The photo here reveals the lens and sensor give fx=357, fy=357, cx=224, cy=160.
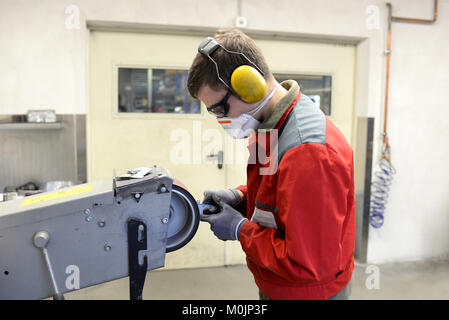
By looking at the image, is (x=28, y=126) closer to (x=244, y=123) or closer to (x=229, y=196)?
(x=229, y=196)

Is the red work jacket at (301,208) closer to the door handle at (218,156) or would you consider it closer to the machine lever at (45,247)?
the machine lever at (45,247)

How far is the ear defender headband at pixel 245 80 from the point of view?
3.05ft

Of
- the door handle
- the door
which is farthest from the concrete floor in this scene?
the door handle

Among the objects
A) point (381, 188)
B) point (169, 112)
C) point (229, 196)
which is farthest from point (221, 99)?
point (381, 188)

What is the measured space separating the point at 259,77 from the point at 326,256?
48 cm

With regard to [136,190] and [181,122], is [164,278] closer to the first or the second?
[181,122]

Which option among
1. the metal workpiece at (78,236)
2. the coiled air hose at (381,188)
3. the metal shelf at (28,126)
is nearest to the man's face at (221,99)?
the metal workpiece at (78,236)

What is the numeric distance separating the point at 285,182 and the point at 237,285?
1.80m

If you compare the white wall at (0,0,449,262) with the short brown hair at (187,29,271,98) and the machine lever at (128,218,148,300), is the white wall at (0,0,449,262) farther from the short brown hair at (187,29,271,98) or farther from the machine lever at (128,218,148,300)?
the machine lever at (128,218,148,300)

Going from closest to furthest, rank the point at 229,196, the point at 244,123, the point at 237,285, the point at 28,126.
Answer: the point at 244,123, the point at 229,196, the point at 28,126, the point at 237,285

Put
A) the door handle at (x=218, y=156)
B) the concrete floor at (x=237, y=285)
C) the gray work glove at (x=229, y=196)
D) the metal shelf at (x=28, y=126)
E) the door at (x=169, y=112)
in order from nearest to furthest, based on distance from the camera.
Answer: the gray work glove at (x=229, y=196)
the metal shelf at (x=28, y=126)
the concrete floor at (x=237, y=285)
the door at (x=169, y=112)
the door handle at (x=218, y=156)

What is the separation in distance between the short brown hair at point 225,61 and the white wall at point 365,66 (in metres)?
1.50

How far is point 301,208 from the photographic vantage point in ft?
2.72
